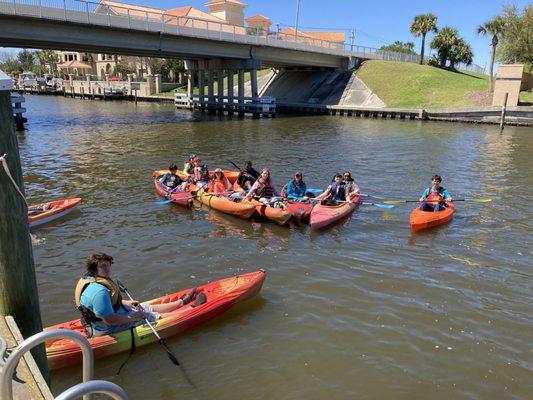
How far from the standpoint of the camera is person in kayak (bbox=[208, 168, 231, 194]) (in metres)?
14.0

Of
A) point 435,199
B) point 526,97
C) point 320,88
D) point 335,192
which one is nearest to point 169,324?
point 335,192

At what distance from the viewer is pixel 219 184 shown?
14070 mm

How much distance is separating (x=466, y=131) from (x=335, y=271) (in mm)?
29087

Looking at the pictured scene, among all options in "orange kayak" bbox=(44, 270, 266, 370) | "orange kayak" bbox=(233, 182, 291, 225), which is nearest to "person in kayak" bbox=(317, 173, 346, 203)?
"orange kayak" bbox=(233, 182, 291, 225)

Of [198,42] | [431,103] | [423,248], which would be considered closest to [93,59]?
[198,42]

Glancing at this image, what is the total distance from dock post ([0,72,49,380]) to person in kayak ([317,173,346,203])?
9.76 m

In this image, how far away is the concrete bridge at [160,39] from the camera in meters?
27.6

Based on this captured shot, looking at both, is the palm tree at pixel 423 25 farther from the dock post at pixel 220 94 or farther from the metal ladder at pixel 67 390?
the metal ladder at pixel 67 390

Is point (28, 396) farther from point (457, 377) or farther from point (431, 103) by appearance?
point (431, 103)

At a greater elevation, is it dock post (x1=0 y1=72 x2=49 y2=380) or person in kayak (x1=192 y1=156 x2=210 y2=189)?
dock post (x1=0 y1=72 x2=49 y2=380)

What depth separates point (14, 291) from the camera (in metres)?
4.27

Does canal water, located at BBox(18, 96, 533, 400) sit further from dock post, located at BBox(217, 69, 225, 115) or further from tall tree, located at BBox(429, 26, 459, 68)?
tall tree, located at BBox(429, 26, 459, 68)

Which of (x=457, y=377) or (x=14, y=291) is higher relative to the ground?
(x=14, y=291)

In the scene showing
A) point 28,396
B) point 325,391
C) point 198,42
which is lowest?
point 325,391
